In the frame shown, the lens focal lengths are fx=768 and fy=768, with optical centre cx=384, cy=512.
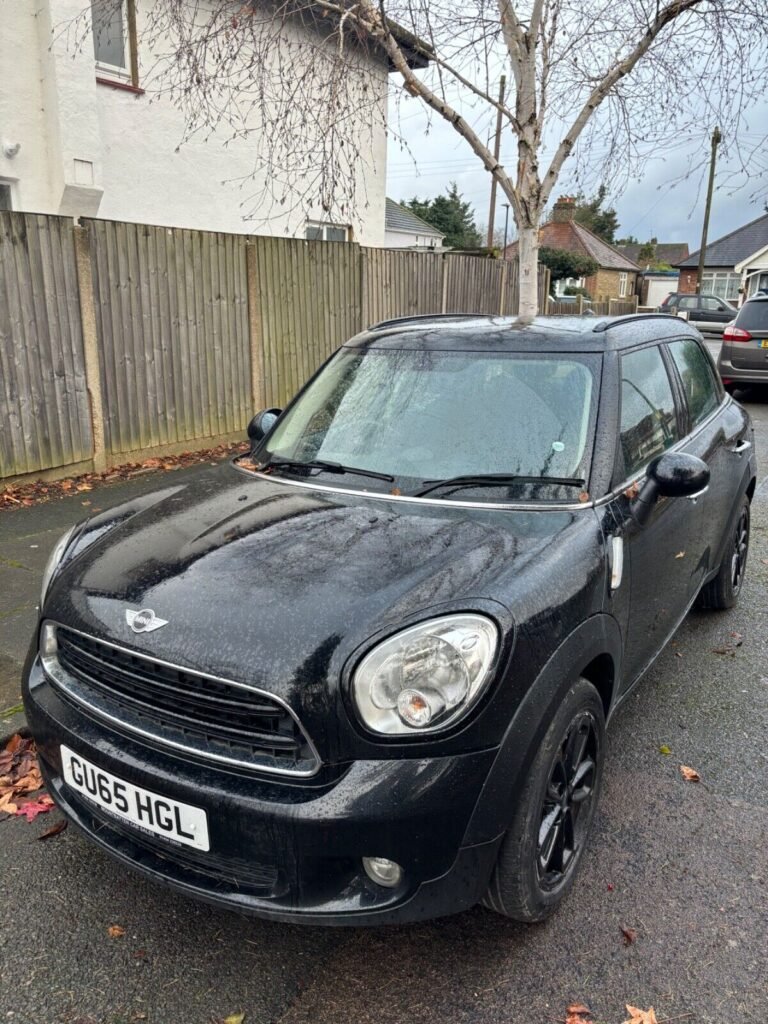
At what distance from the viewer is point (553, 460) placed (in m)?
2.75

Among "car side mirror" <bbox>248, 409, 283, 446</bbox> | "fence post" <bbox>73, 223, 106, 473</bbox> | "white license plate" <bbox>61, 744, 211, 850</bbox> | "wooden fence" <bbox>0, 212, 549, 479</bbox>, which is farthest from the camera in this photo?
"fence post" <bbox>73, 223, 106, 473</bbox>

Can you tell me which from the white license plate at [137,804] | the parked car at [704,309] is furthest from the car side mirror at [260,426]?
the parked car at [704,309]

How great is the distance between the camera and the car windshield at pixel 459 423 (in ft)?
9.05

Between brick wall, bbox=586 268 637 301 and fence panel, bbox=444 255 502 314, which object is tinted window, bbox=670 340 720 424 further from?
brick wall, bbox=586 268 637 301

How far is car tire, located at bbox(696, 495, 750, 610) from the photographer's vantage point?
14.9ft

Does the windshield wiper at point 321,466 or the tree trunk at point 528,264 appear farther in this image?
the tree trunk at point 528,264

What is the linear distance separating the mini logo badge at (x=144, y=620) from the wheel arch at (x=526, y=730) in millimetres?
969

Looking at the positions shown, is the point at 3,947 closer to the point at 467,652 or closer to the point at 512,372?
the point at 467,652

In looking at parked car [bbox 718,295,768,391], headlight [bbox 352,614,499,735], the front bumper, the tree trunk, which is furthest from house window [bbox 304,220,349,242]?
the front bumper

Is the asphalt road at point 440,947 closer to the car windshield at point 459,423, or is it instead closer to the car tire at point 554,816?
the car tire at point 554,816

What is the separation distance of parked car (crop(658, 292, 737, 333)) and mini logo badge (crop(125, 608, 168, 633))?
26.9 m

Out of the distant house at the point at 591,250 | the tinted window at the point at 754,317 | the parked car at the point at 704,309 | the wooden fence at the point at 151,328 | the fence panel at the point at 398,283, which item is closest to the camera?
the wooden fence at the point at 151,328

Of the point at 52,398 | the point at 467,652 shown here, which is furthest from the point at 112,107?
the point at 467,652

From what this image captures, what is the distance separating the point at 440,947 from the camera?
7.45ft
